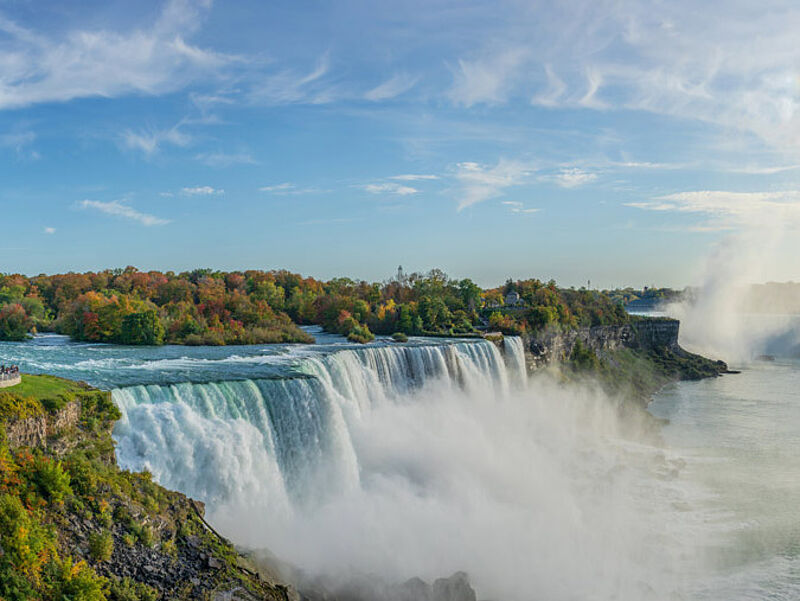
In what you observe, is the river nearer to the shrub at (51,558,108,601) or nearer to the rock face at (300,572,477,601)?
the rock face at (300,572,477,601)

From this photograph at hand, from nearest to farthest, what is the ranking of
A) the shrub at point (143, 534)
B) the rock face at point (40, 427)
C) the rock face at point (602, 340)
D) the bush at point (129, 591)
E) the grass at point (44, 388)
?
the bush at point (129, 591), the shrub at point (143, 534), the rock face at point (40, 427), the grass at point (44, 388), the rock face at point (602, 340)

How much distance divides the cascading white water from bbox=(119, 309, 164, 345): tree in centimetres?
1442

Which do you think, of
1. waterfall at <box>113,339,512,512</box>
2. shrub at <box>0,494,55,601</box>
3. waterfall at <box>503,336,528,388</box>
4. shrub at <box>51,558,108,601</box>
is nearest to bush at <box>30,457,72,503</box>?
shrub at <box>0,494,55,601</box>

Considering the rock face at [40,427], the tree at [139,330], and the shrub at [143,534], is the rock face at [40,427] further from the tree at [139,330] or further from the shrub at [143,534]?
the tree at [139,330]

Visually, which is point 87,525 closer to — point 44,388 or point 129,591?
point 129,591

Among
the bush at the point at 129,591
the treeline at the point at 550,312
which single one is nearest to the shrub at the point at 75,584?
the bush at the point at 129,591

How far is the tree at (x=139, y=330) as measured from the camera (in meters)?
35.6

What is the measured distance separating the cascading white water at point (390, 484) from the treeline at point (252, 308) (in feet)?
51.0

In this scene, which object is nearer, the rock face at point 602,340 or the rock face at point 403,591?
the rock face at point 403,591

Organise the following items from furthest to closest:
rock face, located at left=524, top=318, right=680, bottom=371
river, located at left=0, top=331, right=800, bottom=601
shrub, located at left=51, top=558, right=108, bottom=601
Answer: rock face, located at left=524, top=318, right=680, bottom=371 → river, located at left=0, top=331, right=800, bottom=601 → shrub, located at left=51, top=558, right=108, bottom=601

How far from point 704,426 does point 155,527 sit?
33.3 metres

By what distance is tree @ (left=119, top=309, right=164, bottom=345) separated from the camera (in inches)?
1401

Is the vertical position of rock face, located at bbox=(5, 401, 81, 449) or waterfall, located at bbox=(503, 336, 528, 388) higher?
rock face, located at bbox=(5, 401, 81, 449)

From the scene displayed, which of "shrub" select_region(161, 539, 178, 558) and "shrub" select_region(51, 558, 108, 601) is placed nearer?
"shrub" select_region(51, 558, 108, 601)
